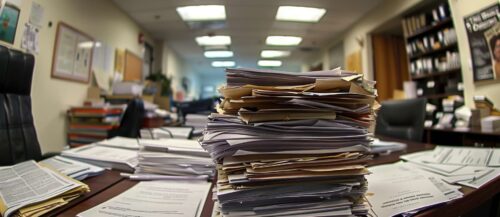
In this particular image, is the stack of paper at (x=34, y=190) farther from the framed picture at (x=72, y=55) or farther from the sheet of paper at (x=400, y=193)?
the framed picture at (x=72, y=55)

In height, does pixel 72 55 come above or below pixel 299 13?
above

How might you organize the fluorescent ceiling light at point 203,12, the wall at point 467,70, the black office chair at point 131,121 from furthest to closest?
1. the black office chair at point 131,121
2. the wall at point 467,70
3. the fluorescent ceiling light at point 203,12

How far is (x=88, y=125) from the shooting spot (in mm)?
2232

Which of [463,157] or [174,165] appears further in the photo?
[463,157]

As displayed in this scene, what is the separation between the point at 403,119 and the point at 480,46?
758 millimetres

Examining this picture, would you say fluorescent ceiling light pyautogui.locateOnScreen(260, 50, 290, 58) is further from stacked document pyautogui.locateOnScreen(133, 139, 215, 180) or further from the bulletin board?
the bulletin board

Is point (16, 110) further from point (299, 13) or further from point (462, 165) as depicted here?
point (462, 165)

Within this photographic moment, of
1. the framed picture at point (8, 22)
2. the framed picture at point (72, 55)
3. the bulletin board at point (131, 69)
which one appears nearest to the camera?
the framed picture at point (8, 22)

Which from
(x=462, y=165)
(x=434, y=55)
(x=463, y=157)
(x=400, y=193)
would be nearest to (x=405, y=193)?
(x=400, y=193)

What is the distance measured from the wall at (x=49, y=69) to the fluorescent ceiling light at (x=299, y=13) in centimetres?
138

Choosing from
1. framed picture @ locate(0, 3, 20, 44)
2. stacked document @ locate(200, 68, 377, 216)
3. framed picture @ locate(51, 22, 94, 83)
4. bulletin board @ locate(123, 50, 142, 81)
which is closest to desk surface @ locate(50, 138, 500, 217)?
stacked document @ locate(200, 68, 377, 216)

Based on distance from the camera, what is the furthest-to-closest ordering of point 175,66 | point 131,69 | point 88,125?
point 131,69, point 88,125, point 175,66

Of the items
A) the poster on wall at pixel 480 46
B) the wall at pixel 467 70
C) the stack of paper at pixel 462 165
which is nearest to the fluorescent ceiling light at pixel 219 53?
the stack of paper at pixel 462 165

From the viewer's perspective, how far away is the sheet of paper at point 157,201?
0.43 metres
